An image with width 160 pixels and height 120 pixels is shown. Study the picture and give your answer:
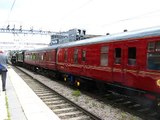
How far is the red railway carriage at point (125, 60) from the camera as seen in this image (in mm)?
10055

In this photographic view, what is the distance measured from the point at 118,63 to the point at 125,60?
2.17ft

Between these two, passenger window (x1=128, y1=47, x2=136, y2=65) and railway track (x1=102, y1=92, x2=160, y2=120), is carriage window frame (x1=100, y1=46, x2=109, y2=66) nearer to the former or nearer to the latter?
railway track (x1=102, y1=92, x2=160, y2=120)

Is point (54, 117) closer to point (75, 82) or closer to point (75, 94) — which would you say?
point (75, 94)

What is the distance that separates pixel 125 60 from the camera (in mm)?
11797

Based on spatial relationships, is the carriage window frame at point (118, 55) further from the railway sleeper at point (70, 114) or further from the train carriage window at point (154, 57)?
the railway sleeper at point (70, 114)

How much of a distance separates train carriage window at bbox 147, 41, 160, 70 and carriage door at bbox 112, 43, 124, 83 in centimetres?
187

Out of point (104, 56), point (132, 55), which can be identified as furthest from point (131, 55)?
point (104, 56)

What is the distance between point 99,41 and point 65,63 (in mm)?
6553

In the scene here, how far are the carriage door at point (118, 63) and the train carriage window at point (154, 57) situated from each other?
1866 mm

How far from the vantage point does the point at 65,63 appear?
68.5 ft

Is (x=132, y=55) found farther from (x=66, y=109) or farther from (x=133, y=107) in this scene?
(x=66, y=109)

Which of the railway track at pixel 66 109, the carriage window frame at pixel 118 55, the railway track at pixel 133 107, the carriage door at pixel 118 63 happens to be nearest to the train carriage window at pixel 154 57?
the railway track at pixel 133 107

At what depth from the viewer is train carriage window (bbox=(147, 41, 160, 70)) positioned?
977 centimetres

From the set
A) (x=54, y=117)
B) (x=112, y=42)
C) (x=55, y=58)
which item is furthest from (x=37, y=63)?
(x=54, y=117)
